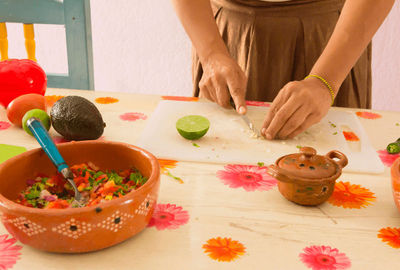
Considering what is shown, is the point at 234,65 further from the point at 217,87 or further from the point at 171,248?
the point at 171,248

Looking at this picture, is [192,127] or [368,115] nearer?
[192,127]

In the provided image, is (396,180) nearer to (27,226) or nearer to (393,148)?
(393,148)

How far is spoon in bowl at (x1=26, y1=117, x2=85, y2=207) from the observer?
74cm

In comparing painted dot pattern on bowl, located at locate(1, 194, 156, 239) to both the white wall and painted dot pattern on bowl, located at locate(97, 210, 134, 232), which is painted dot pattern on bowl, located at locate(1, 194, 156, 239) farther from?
the white wall

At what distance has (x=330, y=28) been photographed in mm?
1534

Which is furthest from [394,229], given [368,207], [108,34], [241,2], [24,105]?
[108,34]

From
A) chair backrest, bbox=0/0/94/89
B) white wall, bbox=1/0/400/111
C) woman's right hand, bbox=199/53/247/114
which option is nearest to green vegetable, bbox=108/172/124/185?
woman's right hand, bbox=199/53/247/114

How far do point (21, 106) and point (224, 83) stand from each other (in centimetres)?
53

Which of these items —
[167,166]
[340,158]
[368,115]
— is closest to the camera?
[340,158]

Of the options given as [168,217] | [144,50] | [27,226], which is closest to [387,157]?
[168,217]

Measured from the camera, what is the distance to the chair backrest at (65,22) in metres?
1.59

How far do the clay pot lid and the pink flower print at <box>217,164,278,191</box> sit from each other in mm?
95

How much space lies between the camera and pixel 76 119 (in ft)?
3.28

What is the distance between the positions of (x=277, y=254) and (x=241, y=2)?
3.44 ft
